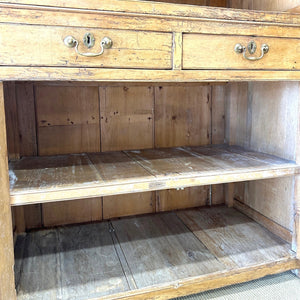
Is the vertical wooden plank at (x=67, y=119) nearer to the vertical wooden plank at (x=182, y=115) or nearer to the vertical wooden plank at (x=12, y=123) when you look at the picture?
the vertical wooden plank at (x=12, y=123)

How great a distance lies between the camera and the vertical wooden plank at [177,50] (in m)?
→ 0.79

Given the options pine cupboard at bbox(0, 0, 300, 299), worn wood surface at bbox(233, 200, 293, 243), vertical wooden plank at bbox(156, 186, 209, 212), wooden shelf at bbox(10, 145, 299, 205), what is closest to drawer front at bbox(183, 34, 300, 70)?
pine cupboard at bbox(0, 0, 300, 299)

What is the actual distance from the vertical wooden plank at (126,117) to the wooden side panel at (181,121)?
0.15 ft

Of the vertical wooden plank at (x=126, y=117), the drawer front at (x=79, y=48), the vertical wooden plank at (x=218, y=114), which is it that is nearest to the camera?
the drawer front at (x=79, y=48)

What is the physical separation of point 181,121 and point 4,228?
879mm

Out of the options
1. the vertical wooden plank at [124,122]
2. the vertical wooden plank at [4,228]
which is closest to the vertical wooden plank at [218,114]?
the vertical wooden plank at [124,122]

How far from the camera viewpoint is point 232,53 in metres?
0.85

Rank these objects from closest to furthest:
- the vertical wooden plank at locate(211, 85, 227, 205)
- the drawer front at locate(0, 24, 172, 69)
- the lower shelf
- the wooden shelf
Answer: the drawer front at locate(0, 24, 172, 69) → the wooden shelf → the lower shelf → the vertical wooden plank at locate(211, 85, 227, 205)

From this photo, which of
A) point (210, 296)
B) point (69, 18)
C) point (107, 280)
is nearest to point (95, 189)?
point (107, 280)

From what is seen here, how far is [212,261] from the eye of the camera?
1013 mm

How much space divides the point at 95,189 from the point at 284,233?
2.50 ft

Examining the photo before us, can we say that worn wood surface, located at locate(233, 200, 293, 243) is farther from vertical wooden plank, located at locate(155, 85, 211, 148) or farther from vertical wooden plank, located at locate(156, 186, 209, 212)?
vertical wooden plank, located at locate(155, 85, 211, 148)

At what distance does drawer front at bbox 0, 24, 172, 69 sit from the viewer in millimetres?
674

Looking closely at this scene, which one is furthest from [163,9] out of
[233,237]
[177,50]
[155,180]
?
[233,237]
